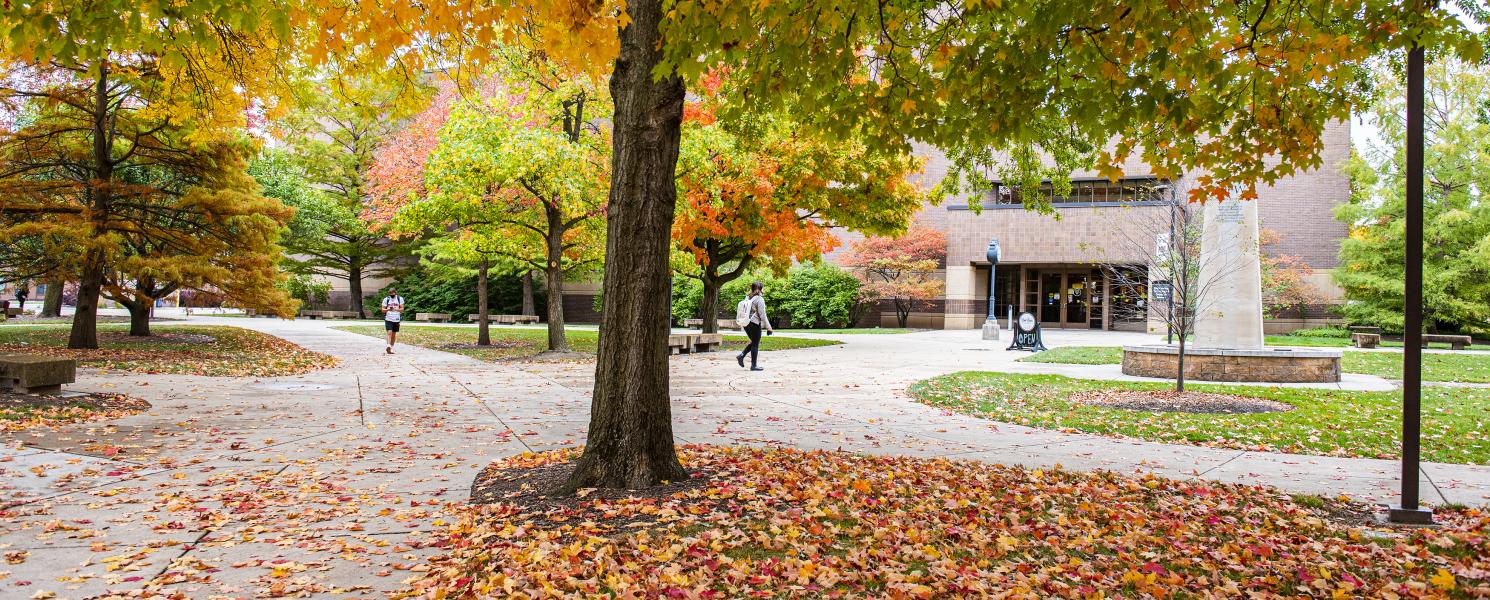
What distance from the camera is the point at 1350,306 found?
3039 centimetres

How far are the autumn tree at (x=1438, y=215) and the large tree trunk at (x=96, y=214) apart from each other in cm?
3139

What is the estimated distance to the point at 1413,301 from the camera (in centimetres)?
456

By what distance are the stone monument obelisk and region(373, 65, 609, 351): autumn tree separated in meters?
10.8

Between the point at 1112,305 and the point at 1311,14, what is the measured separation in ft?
113

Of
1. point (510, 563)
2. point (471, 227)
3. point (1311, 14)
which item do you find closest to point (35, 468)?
point (510, 563)

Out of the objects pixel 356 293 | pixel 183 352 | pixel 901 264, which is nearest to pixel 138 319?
pixel 183 352

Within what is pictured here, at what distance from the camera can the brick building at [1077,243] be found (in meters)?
33.9

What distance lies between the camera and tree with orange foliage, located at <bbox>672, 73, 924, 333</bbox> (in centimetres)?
1715

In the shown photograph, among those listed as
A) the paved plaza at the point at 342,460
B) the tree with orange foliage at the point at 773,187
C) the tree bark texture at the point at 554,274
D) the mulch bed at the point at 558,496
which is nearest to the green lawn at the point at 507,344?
the tree bark texture at the point at 554,274

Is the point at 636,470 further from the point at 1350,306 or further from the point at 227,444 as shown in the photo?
the point at 1350,306

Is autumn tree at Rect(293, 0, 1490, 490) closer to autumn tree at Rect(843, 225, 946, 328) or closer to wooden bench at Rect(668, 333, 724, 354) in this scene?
wooden bench at Rect(668, 333, 724, 354)

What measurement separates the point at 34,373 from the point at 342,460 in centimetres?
480

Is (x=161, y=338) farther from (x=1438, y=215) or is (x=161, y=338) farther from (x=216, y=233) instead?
(x=1438, y=215)

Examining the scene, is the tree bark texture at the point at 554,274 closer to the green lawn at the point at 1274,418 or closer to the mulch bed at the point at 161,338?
the mulch bed at the point at 161,338
